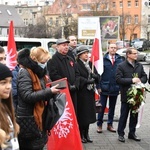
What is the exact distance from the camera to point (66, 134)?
18.2ft

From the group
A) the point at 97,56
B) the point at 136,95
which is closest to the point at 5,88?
the point at 136,95

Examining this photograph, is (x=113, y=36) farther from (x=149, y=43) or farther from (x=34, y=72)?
(x=149, y=43)

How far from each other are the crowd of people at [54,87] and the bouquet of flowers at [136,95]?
94 mm

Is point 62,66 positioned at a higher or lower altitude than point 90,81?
higher

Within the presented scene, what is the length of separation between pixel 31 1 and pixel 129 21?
50.5 metres

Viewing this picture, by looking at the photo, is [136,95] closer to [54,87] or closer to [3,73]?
[54,87]

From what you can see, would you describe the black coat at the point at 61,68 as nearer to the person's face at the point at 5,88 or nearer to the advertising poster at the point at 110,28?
the person's face at the point at 5,88

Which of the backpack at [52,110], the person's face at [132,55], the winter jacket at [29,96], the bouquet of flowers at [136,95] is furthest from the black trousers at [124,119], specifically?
the winter jacket at [29,96]

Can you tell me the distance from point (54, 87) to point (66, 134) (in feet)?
5.60

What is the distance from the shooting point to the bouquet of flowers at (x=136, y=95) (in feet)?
21.0

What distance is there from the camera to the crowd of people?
118 inches

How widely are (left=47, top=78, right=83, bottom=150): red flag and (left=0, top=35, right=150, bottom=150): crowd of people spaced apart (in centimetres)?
55

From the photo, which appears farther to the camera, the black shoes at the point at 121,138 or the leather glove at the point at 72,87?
the black shoes at the point at 121,138

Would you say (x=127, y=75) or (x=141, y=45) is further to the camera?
(x=141, y=45)
